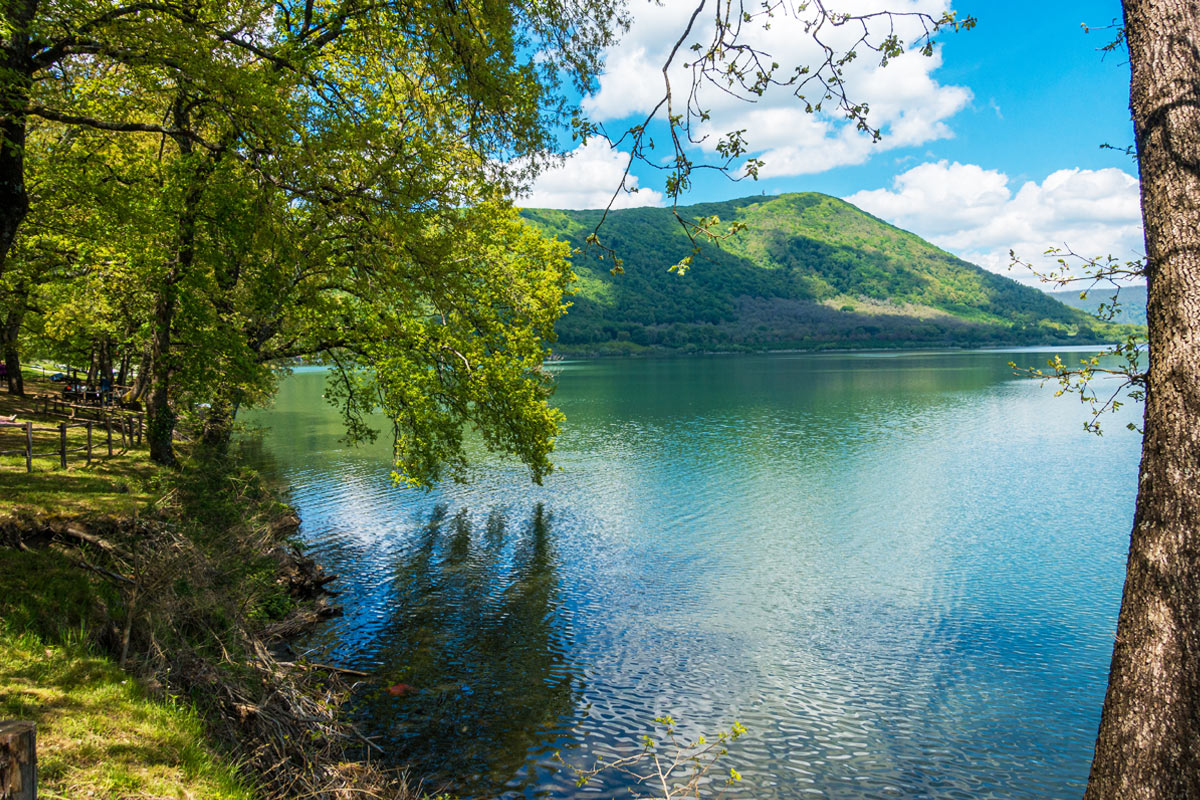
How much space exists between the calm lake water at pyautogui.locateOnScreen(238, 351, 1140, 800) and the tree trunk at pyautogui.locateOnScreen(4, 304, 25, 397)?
10.6 meters

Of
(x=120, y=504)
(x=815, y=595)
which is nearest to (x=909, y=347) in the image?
(x=815, y=595)

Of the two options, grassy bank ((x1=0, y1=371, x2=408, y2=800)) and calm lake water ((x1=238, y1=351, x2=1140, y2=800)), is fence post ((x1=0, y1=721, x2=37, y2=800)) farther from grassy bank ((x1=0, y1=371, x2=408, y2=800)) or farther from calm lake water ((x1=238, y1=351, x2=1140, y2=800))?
calm lake water ((x1=238, y1=351, x2=1140, y2=800))

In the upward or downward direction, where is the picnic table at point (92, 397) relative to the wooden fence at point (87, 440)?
upward

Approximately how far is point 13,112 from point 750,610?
650 inches

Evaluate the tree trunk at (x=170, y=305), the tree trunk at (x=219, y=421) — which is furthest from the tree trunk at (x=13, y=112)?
the tree trunk at (x=219, y=421)

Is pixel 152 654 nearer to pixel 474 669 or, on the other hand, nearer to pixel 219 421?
pixel 474 669

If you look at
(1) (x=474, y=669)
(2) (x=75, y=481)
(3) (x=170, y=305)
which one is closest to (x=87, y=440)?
(2) (x=75, y=481)

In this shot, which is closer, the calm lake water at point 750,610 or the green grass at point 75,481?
the green grass at point 75,481

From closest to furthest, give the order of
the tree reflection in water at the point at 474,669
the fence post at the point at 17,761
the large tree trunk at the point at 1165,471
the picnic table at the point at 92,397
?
the fence post at the point at 17,761
the large tree trunk at the point at 1165,471
the tree reflection in water at the point at 474,669
the picnic table at the point at 92,397

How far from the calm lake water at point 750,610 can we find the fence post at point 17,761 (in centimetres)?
777

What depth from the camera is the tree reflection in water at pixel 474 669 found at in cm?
1060

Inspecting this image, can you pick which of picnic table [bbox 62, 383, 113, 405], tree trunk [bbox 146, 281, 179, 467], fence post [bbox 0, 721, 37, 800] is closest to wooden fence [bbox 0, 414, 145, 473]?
tree trunk [bbox 146, 281, 179, 467]

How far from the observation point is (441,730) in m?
11.1

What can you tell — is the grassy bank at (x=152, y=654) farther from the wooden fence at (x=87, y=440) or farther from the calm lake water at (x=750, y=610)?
the calm lake water at (x=750, y=610)
